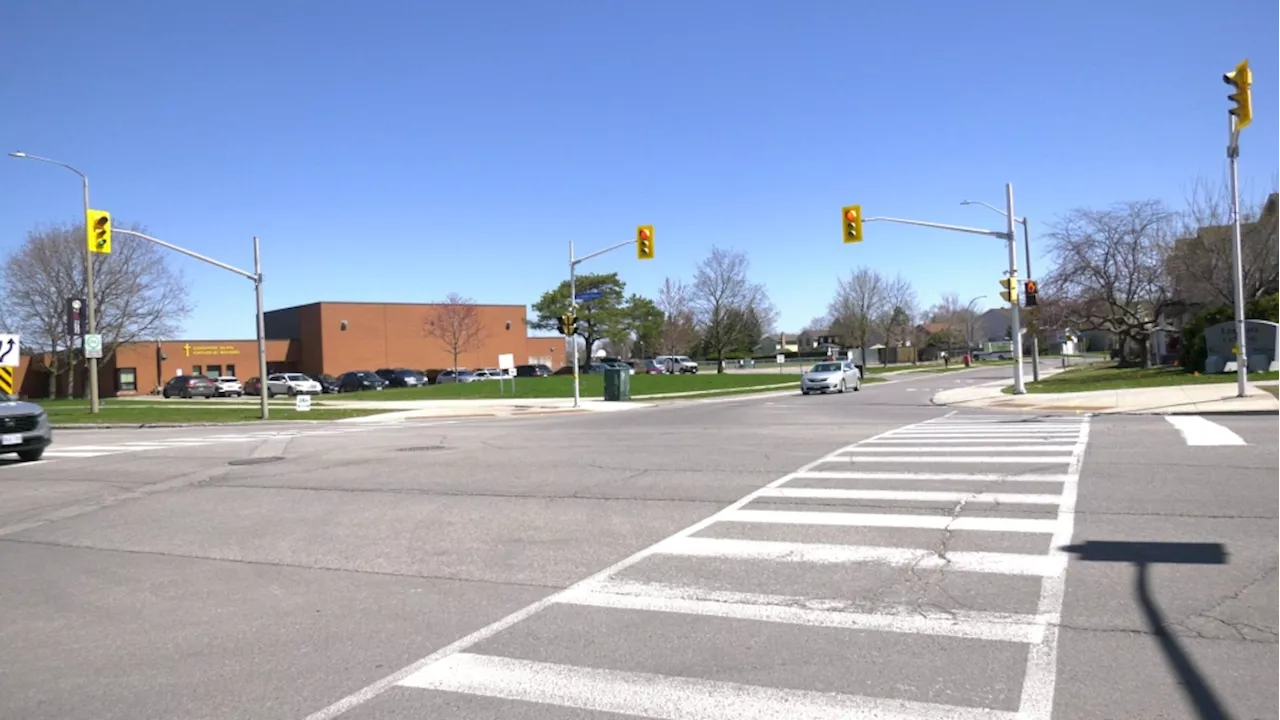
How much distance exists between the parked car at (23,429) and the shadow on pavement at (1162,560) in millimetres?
18249

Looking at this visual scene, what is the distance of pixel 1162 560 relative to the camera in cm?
673

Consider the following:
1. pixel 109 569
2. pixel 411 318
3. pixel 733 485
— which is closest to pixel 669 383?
pixel 411 318

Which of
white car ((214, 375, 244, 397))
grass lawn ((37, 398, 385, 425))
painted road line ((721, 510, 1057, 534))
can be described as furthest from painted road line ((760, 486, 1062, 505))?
white car ((214, 375, 244, 397))

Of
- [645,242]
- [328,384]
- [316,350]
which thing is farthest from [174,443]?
[316,350]

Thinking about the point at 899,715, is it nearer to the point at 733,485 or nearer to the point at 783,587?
the point at 783,587

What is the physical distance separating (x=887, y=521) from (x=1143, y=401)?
59.7ft

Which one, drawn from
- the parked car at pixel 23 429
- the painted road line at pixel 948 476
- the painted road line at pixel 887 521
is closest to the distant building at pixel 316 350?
the parked car at pixel 23 429

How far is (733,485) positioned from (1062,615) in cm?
592

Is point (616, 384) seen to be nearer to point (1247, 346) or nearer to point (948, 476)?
point (1247, 346)

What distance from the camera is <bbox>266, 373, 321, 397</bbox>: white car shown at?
186 ft

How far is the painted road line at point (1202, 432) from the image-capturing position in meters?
13.6

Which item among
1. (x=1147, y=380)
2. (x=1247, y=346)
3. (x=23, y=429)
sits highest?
(x=1247, y=346)

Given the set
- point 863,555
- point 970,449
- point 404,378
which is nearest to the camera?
point 863,555

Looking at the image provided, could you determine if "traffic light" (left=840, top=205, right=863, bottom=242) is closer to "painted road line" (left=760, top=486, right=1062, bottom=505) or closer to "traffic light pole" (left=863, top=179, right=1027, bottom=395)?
"traffic light pole" (left=863, top=179, right=1027, bottom=395)
